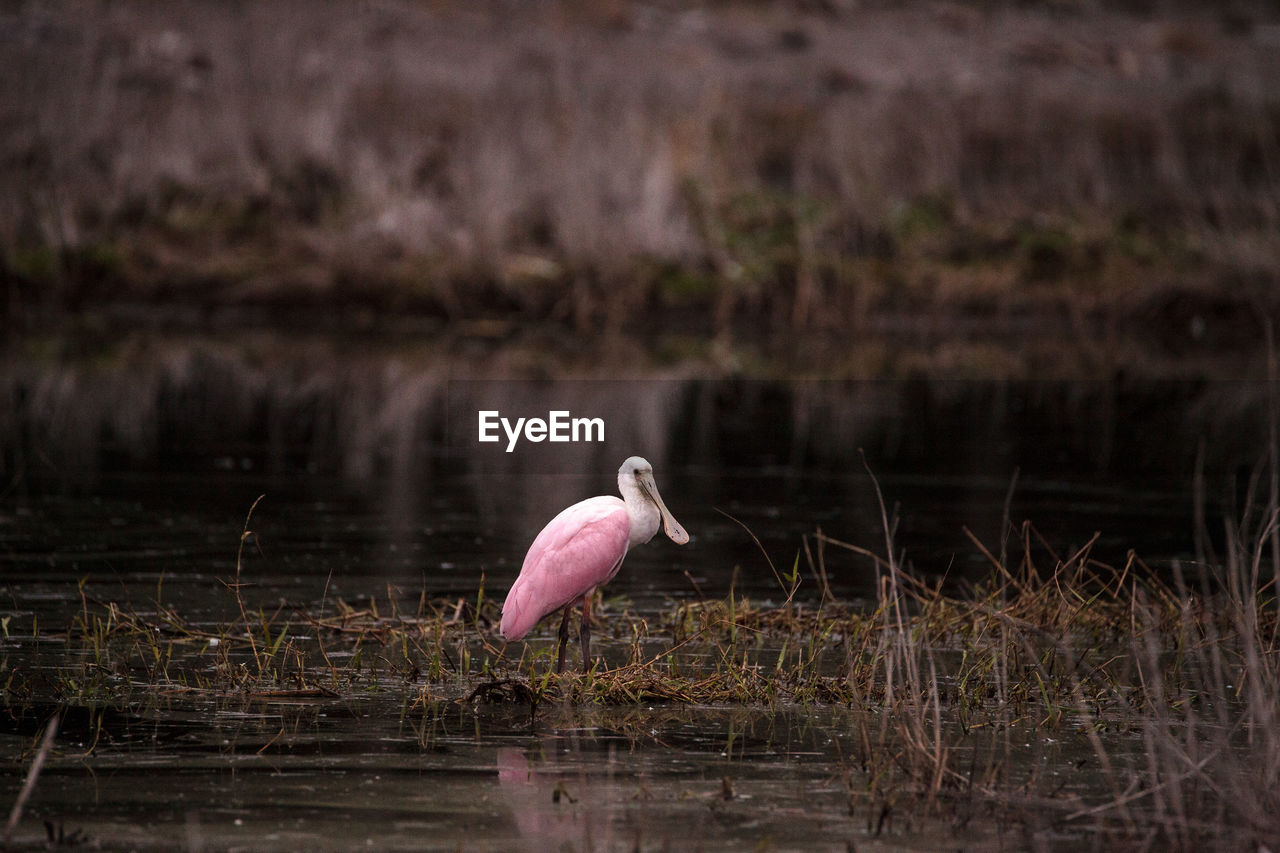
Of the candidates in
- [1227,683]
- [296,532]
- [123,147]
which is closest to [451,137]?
[123,147]

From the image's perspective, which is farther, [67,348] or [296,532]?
[67,348]

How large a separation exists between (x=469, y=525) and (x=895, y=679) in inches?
202

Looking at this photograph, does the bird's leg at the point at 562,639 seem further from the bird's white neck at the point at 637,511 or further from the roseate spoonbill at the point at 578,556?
the bird's white neck at the point at 637,511

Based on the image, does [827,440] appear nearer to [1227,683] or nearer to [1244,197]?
[1227,683]

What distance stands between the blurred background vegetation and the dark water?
4358 millimetres

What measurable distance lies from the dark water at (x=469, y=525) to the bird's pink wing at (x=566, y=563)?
23.0 inches

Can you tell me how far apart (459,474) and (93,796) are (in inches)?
382

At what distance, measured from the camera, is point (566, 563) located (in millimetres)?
8289

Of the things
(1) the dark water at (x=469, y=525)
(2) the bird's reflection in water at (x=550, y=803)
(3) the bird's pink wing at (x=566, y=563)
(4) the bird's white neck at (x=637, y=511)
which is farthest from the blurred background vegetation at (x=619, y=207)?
(2) the bird's reflection in water at (x=550, y=803)

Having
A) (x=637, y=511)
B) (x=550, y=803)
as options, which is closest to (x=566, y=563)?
(x=637, y=511)

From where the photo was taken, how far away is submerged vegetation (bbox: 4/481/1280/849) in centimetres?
631

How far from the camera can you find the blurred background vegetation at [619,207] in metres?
28.5

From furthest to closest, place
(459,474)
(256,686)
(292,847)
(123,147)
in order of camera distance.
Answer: (123,147) < (459,474) < (256,686) < (292,847)

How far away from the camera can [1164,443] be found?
18.8m
